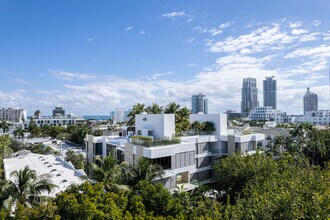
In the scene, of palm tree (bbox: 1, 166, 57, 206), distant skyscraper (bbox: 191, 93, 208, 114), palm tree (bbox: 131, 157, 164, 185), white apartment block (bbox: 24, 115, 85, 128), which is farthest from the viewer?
distant skyscraper (bbox: 191, 93, 208, 114)

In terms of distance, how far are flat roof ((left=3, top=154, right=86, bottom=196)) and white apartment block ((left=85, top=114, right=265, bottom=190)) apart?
187 inches

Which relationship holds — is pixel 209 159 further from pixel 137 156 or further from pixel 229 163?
pixel 137 156

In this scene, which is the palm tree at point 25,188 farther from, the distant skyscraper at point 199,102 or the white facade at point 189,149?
the distant skyscraper at point 199,102

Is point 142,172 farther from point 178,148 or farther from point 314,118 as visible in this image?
point 314,118

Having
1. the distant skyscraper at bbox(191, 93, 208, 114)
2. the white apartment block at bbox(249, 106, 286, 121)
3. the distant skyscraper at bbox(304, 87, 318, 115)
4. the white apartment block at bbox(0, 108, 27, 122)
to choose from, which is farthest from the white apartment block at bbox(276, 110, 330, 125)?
the white apartment block at bbox(0, 108, 27, 122)

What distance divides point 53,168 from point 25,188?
1168 cm

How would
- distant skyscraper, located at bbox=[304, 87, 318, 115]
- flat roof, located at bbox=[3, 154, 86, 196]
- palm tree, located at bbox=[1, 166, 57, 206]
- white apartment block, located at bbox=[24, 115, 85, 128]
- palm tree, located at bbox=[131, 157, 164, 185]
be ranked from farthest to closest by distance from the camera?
distant skyscraper, located at bbox=[304, 87, 318, 115] → white apartment block, located at bbox=[24, 115, 85, 128] → flat roof, located at bbox=[3, 154, 86, 196] → palm tree, located at bbox=[131, 157, 164, 185] → palm tree, located at bbox=[1, 166, 57, 206]

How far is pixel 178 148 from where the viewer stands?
25.6 m

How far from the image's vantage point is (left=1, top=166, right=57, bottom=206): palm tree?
47.8 feet

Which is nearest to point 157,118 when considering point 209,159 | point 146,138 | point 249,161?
point 146,138

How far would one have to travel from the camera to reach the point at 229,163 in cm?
2508

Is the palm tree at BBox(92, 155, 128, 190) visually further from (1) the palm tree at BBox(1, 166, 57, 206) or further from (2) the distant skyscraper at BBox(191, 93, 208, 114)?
(2) the distant skyscraper at BBox(191, 93, 208, 114)

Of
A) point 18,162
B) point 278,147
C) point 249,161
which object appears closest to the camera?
point 249,161

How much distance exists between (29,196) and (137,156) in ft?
36.5
